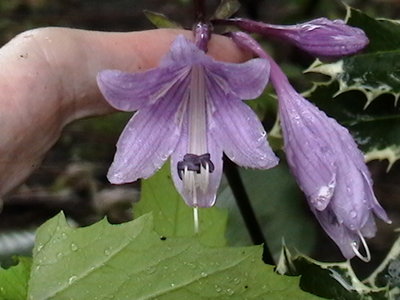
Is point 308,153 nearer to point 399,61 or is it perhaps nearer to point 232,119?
point 232,119

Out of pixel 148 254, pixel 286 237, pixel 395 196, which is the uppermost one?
pixel 148 254

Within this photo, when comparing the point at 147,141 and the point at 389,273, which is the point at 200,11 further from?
the point at 389,273

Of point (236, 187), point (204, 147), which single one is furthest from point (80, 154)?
point (204, 147)

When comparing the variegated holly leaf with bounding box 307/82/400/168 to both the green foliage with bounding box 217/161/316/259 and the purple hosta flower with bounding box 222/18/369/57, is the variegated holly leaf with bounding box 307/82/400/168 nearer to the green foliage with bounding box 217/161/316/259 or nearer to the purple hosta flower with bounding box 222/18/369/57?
the purple hosta flower with bounding box 222/18/369/57

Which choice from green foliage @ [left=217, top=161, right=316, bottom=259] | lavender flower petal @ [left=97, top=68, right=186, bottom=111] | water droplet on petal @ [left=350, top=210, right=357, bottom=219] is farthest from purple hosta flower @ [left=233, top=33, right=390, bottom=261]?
green foliage @ [left=217, top=161, right=316, bottom=259]

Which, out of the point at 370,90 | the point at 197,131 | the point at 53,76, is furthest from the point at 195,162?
the point at 370,90
